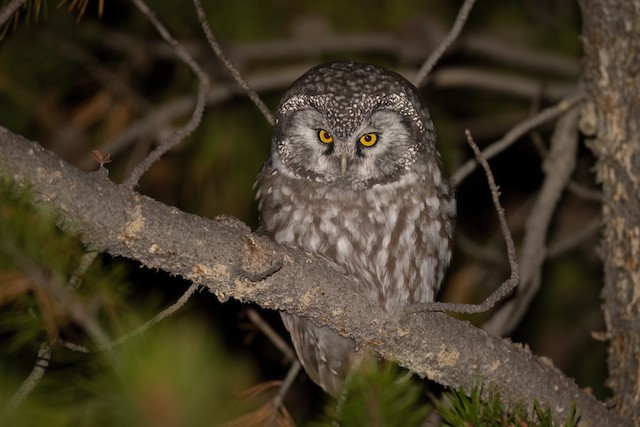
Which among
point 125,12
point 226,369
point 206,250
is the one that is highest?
point 125,12

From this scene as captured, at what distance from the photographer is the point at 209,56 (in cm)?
451

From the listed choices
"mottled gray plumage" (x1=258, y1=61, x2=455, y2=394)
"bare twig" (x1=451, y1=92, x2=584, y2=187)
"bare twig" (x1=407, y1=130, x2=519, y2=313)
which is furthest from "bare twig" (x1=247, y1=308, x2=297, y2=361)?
"bare twig" (x1=407, y1=130, x2=519, y2=313)

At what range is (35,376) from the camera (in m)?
1.96

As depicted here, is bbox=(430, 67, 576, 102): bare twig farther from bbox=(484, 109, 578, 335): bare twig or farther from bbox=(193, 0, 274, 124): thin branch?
bbox=(193, 0, 274, 124): thin branch

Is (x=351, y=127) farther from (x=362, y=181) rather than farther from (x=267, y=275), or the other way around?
(x=267, y=275)

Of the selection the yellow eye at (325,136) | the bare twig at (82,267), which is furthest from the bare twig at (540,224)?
the bare twig at (82,267)

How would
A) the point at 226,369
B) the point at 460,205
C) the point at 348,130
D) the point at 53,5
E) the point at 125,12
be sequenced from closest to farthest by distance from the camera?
1. the point at 226,369
2. the point at 348,130
3. the point at 53,5
4. the point at 125,12
5. the point at 460,205

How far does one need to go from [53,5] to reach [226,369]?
2848 mm

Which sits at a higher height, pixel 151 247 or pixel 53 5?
pixel 53 5

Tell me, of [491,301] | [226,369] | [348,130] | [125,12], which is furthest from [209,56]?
[226,369]

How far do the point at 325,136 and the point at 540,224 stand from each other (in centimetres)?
95

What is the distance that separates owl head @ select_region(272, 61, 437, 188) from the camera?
316cm

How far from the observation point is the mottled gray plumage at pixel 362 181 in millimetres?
3184

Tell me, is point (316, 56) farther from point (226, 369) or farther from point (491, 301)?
point (226, 369)
